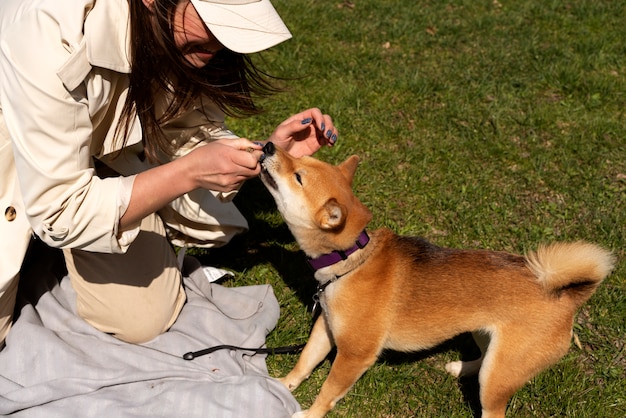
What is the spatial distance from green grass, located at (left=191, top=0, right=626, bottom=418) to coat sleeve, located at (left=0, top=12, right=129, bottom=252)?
1.36 meters

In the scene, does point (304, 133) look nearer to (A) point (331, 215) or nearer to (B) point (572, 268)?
(A) point (331, 215)

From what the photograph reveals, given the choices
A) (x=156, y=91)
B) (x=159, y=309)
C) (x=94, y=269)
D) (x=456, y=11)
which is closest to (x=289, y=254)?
(x=159, y=309)

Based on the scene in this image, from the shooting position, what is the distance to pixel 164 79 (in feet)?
8.77

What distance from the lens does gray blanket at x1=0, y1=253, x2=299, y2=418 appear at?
112 inches

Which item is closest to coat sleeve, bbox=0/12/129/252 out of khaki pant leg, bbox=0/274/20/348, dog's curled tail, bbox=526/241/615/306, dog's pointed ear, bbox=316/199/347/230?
khaki pant leg, bbox=0/274/20/348

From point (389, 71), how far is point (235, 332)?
3.20 metres

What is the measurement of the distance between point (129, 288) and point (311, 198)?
1101mm

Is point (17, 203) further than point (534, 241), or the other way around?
point (534, 241)

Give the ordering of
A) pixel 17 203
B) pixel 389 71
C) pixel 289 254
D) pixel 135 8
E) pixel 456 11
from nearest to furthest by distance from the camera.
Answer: pixel 135 8 → pixel 17 203 → pixel 289 254 → pixel 389 71 → pixel 456 11

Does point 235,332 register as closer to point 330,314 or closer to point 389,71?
point 330,314

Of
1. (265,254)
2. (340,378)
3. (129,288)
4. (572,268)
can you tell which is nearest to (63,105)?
(129,288)

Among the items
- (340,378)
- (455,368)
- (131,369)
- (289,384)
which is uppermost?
(131,369)

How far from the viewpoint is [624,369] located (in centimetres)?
321

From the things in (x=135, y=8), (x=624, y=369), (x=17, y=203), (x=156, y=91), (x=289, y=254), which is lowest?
(x=624, y=369)
